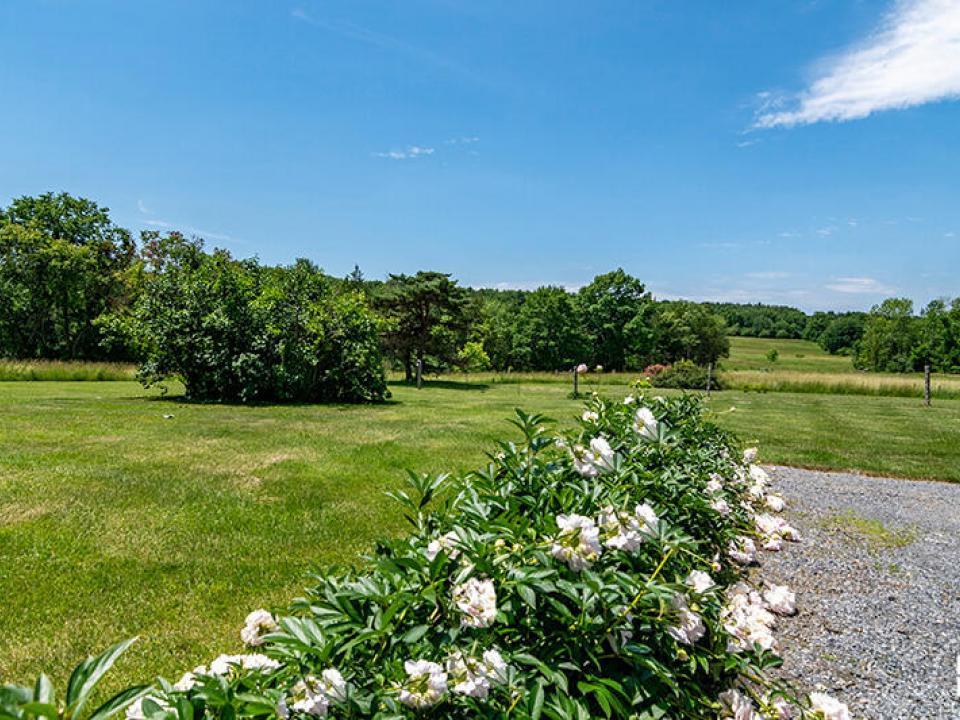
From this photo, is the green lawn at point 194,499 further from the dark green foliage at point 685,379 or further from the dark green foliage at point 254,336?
the dark green foliage at point 685,379

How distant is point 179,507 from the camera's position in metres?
4.10

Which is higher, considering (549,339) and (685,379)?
(549,339)

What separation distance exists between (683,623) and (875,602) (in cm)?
210

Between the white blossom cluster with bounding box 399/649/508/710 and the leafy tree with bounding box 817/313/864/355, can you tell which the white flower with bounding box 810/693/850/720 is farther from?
the leafy tree with bounding box 817/313/864/355

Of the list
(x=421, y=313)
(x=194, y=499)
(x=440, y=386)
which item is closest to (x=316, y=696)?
→ (x=194, y=499)

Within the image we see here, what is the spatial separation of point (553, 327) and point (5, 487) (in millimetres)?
38046

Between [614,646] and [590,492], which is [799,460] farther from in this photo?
[614,646]

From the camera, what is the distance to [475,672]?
3.68 feet

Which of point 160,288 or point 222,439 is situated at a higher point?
point 160,288

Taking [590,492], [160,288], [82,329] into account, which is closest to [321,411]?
[160,288]

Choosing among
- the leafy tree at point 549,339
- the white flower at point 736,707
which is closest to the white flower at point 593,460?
the white flower at point 736,707

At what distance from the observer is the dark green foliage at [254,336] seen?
34.6 feet

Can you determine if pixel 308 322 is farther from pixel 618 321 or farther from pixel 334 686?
pixel 618 321

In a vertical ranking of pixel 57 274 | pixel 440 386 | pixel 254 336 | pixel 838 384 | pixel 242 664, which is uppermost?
pixel 57 274
